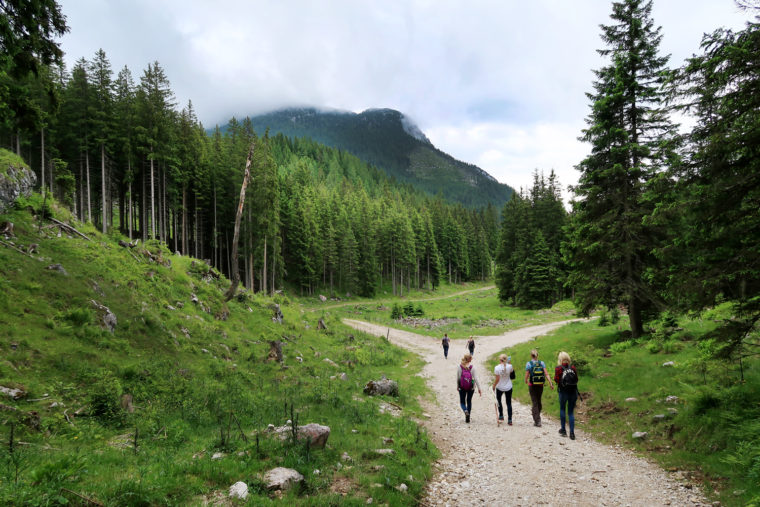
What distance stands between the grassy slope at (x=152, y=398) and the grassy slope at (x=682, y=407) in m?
5.38

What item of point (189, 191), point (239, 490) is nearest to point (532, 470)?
point (239, 490)

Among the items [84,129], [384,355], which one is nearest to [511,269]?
[384,355]

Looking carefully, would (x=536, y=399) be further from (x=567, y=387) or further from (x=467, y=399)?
(x=467, y=399)

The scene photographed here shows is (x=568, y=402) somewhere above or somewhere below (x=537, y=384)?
below

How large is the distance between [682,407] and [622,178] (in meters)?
10.2

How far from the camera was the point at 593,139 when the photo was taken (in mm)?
Result: 15898

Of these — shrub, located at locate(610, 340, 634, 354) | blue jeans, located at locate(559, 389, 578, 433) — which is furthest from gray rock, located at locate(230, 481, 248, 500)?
shrub, located at locate(610, 340, 634, 354)

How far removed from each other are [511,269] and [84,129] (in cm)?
5613

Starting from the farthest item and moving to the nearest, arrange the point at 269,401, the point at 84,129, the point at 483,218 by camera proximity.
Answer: the point at 483,218
the point at 84,129
the point at 269,401

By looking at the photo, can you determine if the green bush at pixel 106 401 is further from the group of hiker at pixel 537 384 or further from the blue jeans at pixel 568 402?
the blue jeans at pixel 568 402

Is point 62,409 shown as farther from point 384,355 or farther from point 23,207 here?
point 384,355

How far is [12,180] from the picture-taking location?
13.3m

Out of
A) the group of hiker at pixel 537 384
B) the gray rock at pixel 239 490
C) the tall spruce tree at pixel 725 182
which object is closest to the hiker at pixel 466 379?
the group of hiker at pixel 537 384

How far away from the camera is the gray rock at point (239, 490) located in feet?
16.0
